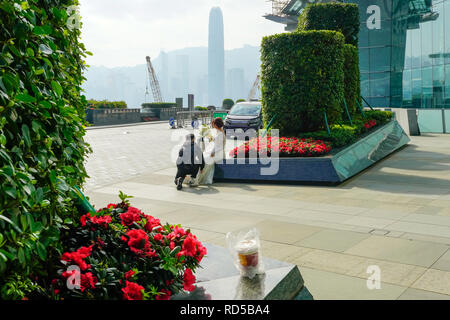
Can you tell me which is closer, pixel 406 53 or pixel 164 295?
pixel 164 295

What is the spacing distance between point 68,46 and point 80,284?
69.2 inches

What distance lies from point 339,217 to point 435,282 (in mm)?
2993

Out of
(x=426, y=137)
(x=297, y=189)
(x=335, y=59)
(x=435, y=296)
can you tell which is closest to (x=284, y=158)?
(x=297, y=189)

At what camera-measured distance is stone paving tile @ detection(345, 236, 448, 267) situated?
5531mm

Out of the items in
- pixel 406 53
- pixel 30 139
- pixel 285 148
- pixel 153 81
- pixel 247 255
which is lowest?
pixel 247 255

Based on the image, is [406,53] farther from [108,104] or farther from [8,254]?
[8,254]

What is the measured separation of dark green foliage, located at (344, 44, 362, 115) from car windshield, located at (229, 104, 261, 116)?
24.1 feet

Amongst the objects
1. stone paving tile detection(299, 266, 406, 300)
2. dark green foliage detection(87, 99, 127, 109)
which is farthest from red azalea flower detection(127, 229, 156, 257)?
dark green foliage detection(87, 99, 127, 109)

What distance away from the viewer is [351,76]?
53.2 ft

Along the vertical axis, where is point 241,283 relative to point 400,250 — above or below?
above

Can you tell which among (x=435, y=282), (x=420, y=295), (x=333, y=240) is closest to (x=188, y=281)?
(x=420, y=295)

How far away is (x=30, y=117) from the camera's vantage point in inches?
105

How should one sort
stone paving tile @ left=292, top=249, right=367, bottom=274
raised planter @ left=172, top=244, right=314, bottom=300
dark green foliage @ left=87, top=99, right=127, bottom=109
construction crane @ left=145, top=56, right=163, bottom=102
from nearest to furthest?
1. raised planter @ left=172, top=244, right=314, bottom=300
2. stone paving tile @ left=292, top=249, right=367, bottom=274
3. dark green foliage @ left=87, top=99, right=127, bottom=109
4. construction crane @ left=145, top=56, right=163, bottom=102

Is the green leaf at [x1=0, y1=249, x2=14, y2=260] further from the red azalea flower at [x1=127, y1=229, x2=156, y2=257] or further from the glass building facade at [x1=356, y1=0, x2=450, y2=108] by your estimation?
the glass building facade at [x1=356, y1=0, x2=450, y2=108]
